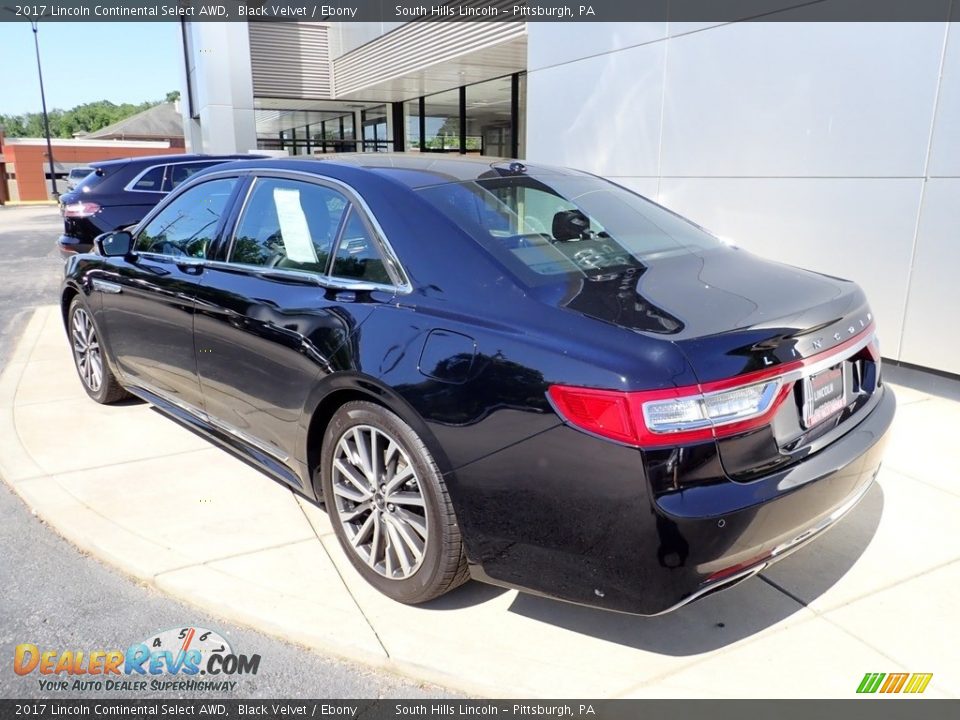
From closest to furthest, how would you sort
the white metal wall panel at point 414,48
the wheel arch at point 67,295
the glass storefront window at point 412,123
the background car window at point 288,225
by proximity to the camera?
the background car window at point 288,225 < the wheel arch at point 67,295 < the white metal wall panel at point 414,48 < the glass storefront window at point 412,123

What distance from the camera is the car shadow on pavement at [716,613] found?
108 inches

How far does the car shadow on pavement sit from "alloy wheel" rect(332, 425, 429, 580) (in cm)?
51

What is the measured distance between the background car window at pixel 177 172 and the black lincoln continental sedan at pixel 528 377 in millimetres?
6636

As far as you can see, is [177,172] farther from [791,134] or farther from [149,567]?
[149,567]

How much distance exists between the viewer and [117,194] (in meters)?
9.44

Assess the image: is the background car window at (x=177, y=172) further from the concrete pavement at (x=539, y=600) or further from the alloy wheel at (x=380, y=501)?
the alloy wheel at (x=380, y=501)

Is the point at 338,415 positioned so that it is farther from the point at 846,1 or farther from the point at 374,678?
the point at 846,1

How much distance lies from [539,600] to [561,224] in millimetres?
1541

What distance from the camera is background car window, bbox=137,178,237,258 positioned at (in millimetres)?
3988

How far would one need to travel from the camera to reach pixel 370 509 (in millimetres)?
2996

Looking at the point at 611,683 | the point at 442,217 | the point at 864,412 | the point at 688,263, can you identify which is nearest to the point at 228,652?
the point at 611,683

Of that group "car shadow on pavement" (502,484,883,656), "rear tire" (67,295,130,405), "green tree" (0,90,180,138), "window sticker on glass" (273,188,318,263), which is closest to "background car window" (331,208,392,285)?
"window sticker on glass" (273,188,318,263)

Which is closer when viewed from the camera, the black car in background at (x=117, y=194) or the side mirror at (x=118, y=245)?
the side mirror at (x=118, y=245)

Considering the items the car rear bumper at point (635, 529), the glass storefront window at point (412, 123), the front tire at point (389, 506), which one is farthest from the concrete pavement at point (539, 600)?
the glass storefront window at point (412, 123)
